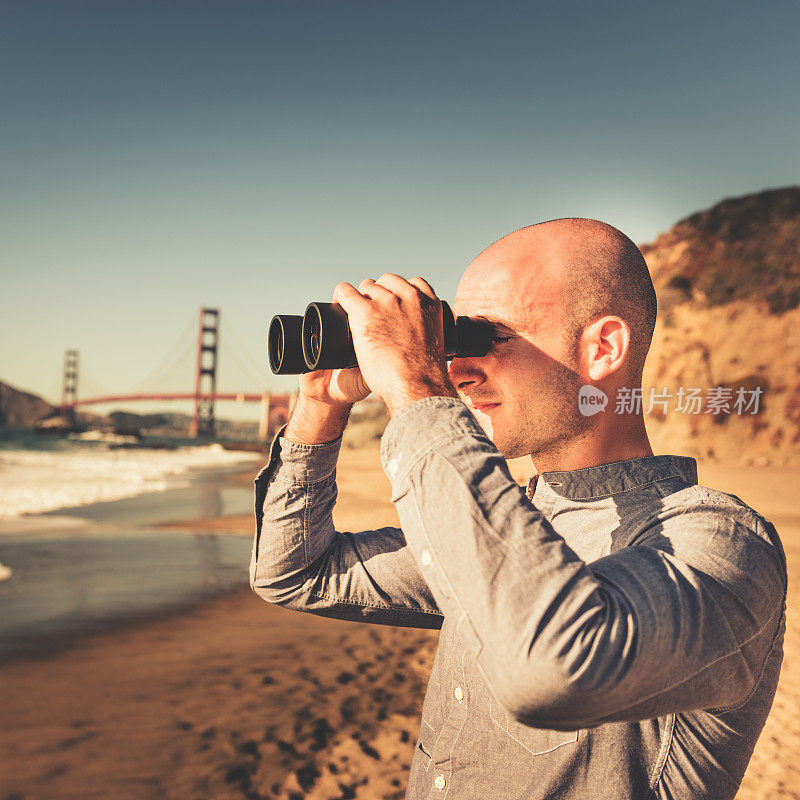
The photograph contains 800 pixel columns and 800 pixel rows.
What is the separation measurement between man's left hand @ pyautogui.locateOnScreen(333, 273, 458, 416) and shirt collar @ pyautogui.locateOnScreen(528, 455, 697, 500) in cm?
35

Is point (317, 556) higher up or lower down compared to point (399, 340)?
lower down

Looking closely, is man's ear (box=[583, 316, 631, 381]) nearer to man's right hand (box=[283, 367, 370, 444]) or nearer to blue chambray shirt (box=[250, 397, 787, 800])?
blue chambray shirt (box=[250, 397, 787, 800])

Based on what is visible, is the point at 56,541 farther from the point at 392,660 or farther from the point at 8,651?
the point at 392,660

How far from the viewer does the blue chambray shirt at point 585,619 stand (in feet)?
1.90

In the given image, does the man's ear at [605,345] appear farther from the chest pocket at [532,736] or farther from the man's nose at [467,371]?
the chest pocket at [532,736]

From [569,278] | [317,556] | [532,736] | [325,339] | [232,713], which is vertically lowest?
[232,713]

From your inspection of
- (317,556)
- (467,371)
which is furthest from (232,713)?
(467,371)

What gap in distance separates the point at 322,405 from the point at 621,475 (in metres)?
0.51

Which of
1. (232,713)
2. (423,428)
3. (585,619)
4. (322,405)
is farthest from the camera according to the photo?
(232,713)

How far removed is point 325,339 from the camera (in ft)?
2.74

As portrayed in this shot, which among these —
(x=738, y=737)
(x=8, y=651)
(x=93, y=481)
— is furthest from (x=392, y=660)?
(x=93, y=481)

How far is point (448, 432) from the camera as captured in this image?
2.20 feet

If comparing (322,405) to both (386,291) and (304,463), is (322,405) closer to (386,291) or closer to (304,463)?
(304,463)

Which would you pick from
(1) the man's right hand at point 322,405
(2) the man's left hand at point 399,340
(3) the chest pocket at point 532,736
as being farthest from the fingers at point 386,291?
(3) the chest pocket at point 532,736
